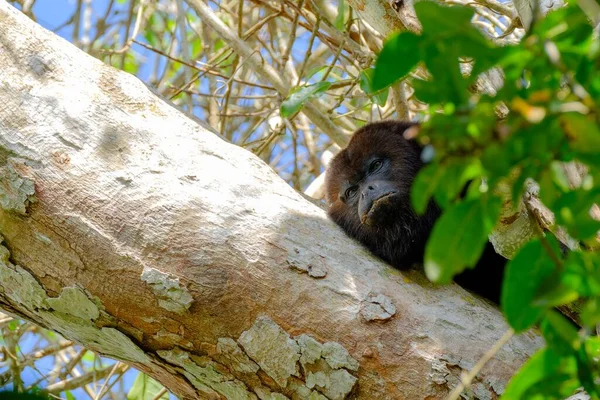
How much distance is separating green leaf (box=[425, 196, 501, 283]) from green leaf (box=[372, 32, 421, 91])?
212mm

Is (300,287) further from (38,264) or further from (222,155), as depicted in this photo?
(38,264)

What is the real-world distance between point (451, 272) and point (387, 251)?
157 cm

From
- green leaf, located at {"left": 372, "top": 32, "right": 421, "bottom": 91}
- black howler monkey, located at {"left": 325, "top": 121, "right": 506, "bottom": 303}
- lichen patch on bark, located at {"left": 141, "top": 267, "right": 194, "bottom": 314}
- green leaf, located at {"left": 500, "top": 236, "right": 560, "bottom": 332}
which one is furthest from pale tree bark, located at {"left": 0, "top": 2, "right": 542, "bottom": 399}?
green leaf, located at {"left": 372, "top": 32, "right": 421, "bottom": 91}

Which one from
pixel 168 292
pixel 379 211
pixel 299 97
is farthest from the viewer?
pixel 379 211

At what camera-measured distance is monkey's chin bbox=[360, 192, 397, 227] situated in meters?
3.03

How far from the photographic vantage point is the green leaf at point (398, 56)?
1.04m

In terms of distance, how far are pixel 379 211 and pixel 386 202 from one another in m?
0.06

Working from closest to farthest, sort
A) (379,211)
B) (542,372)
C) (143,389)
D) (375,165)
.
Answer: (542,372)
(379,211)
(375,165)
(143,389)

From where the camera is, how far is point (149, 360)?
2303mm

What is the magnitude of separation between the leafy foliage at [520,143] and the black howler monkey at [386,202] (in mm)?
1383

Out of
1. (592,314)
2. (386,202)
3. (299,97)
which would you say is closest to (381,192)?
(386,202)

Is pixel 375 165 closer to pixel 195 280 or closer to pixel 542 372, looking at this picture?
pixel 195 280

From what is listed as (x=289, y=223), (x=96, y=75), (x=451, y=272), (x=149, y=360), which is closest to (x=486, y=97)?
(x=451, y=272)

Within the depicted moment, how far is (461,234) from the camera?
1056 millimetres
